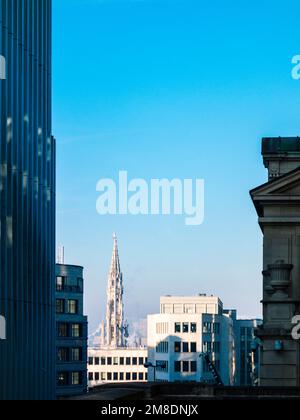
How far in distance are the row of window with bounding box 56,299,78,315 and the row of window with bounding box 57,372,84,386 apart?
25.7 feet

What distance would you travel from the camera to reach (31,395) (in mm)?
69562

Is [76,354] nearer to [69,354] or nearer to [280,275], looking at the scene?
[69,354]

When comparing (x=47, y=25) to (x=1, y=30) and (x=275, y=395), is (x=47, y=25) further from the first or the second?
(x=275, y=395)

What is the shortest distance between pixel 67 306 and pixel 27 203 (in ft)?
225

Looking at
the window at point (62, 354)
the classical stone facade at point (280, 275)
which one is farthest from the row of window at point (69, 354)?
the classical stone facade at point (280, 275)

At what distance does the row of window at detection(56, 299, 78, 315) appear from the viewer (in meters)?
136

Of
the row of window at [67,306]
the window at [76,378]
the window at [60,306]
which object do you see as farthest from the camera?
the row of window at [67,306]

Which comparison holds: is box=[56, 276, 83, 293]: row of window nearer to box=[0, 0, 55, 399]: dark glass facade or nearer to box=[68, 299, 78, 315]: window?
box=[68, 299, 78, 315]: window

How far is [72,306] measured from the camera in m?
138

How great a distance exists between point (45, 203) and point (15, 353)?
43.5 ft

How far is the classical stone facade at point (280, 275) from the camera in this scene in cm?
4725

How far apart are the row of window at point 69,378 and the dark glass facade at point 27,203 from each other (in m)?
52.9

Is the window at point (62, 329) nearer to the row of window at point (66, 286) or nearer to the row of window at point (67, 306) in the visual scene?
the row of window at point (67, 306)

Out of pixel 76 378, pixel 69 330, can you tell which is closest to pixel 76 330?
pixel 69 330
